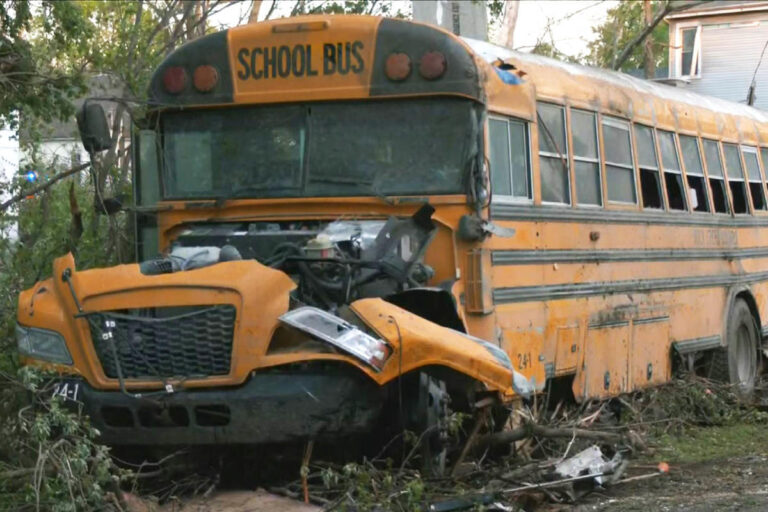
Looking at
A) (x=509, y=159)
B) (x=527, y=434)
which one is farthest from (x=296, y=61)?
(x=527, y=434)

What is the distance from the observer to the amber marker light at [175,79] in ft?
29.1

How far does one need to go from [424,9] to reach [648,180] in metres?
6.74

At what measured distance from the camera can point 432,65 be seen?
836 cm

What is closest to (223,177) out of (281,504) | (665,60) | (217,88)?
(217,88)

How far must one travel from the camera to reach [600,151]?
10.5 meters

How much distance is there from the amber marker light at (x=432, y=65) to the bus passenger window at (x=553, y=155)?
1.32 m

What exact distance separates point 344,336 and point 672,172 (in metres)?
6.07

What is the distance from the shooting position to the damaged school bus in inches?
267

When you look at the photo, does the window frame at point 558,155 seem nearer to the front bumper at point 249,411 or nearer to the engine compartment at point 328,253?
the engine compartment at point 328,253

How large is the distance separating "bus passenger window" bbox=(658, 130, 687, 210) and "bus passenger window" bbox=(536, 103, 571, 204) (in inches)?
86.4

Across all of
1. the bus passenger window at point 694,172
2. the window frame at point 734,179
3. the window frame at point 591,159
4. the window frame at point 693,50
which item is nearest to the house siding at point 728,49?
the window frame at point 693,50

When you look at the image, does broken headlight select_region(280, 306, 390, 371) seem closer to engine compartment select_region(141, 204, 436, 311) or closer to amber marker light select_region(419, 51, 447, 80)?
engine compartment select_region(141, 204, 436, 311)

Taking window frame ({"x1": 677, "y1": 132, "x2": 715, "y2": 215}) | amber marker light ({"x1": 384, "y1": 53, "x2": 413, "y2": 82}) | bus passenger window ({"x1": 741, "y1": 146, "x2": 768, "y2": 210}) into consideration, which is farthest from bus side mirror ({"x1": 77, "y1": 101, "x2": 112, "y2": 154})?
bus passenger window ({"x1": 741, "y1": 146, "x2": 768, "y2": 210})

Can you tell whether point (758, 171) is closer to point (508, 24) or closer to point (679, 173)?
point (679, 173)
